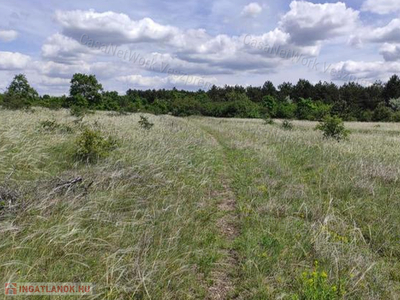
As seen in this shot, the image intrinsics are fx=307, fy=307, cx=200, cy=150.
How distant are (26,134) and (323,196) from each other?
7.79 m

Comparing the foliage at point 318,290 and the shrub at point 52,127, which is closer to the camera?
the foliage at point 318,290

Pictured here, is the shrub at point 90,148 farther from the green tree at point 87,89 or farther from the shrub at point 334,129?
the green tree at point 87,89

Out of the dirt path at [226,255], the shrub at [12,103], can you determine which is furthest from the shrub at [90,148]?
the shrub at [12,103]

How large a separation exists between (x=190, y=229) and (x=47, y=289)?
6.75ft

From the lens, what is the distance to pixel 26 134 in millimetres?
8484

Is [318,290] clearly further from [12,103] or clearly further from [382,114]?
[382,114]

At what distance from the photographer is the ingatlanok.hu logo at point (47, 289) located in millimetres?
2729

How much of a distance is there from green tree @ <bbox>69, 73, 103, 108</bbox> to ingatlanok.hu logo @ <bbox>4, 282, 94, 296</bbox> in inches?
2765

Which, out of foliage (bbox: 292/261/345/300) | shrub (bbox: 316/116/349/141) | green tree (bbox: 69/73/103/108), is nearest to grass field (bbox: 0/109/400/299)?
foliage (bbox: 292/261/345/300)

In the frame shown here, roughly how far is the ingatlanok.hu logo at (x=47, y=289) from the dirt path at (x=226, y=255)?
1228mm

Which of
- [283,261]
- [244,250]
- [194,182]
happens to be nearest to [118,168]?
[194,182]

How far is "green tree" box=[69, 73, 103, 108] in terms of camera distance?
225ft

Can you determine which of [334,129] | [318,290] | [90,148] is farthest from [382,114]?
[318,290]

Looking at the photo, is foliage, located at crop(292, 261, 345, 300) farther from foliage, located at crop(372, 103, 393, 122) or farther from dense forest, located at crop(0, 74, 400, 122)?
foliage, located at crop(372, 103, 393, 122)
